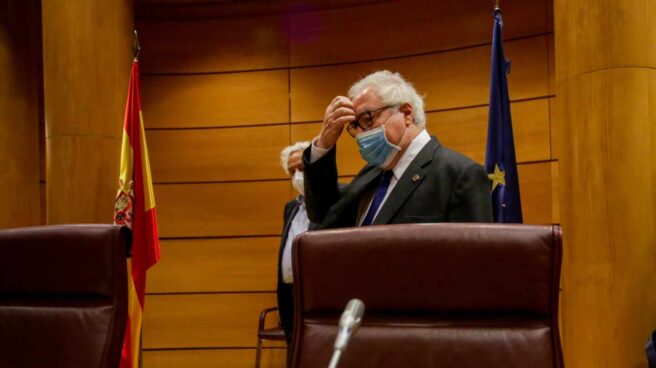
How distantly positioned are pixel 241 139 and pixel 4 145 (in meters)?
1.55

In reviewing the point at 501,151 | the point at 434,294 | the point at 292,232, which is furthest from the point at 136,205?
the point at 434,294

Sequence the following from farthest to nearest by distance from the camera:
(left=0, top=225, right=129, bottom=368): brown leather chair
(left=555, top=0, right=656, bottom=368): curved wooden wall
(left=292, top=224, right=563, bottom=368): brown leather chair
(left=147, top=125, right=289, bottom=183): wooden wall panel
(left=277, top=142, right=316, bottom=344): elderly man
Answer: (left=147, top=125, right=289, bottom=183): wooden wall panel < (left=277, top=142, right=316, bottom=344): elderly man < (left=555, top=0, right=656, bottom=368): curved wooden wall < (left=0, top=225, right=129, bottom=368): brown leather chair < (left=292, top=224, right=563, bottom=368): brown leather chair

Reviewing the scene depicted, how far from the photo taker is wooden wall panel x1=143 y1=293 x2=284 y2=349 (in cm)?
501

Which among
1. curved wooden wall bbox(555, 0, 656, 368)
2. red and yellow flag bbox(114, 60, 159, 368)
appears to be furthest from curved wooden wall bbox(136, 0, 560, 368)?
curved wooden wall bbox(555, 0, 656, 368)

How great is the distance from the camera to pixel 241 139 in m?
5.14

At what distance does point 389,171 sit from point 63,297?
1140 millimetres

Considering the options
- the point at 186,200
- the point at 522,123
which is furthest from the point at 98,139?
the point at 522,123

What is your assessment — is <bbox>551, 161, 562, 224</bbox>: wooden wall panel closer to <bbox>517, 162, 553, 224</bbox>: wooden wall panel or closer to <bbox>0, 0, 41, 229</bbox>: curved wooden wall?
<bbox>517, 162, 553, 224</bbox>: wooden wall panel

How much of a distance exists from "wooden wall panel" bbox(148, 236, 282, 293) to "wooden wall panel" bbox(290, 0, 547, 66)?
4.33 feet

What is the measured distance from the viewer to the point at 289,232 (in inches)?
163

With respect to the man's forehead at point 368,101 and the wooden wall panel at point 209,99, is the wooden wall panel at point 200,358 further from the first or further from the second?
the man's forehead at point 368,101

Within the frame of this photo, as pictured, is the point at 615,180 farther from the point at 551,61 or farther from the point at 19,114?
the point at 19,114

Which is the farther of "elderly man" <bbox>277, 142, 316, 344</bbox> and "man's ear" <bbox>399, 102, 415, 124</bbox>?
"elderly man" <bbox>277, 142, 316, 344</bbox>

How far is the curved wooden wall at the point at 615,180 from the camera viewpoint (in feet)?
8.75
